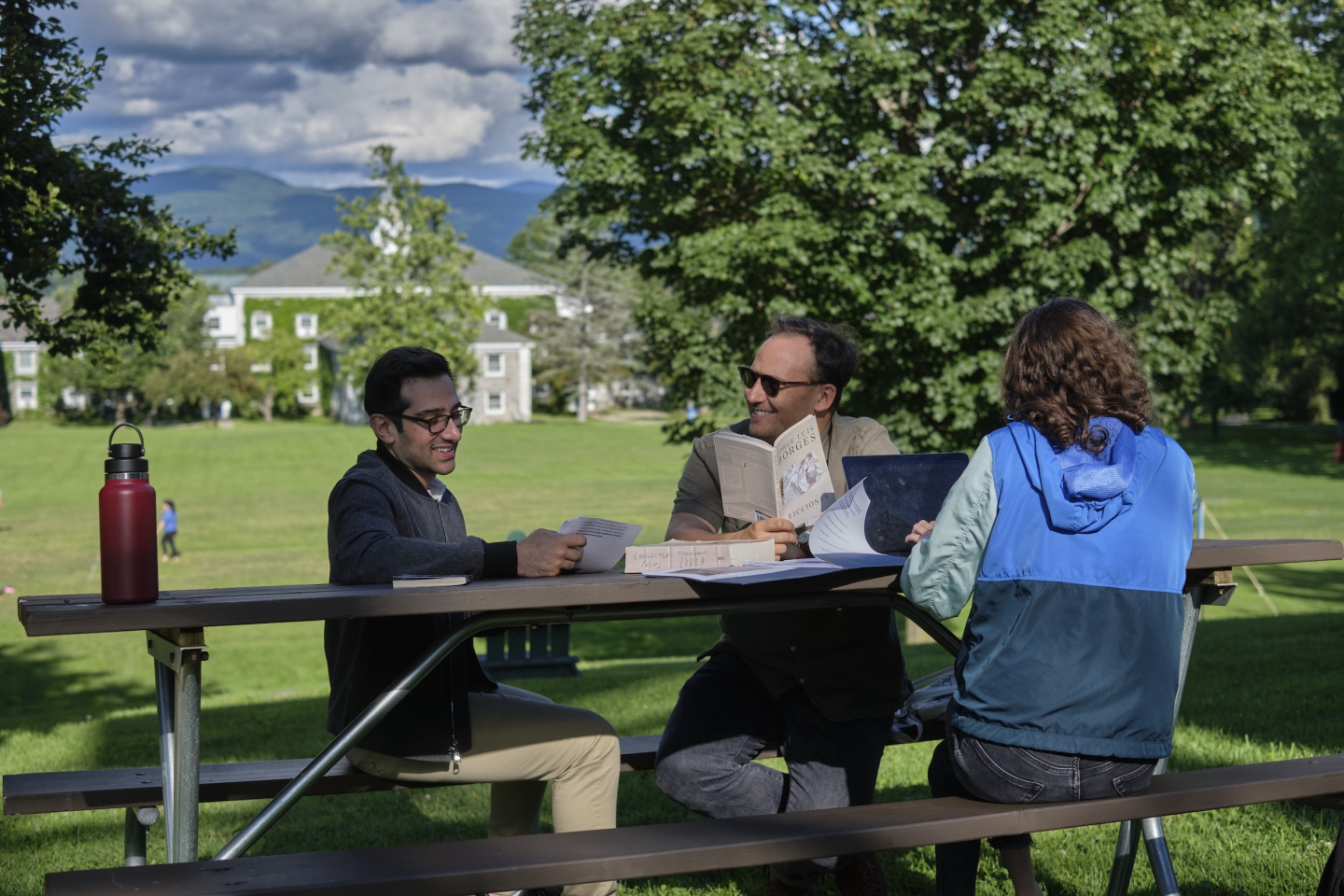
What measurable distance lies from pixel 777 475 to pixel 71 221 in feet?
20.2

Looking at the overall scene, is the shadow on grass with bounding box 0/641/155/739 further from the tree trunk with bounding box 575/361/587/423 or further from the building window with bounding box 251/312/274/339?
the building window with bounding box 251/312/274/339

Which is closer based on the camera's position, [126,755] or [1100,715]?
[1100,715]

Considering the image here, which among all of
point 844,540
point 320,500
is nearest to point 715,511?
point 844,540

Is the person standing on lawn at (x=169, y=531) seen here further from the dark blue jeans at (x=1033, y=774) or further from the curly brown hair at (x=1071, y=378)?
the curly brown hair at (x=1071, y=378)

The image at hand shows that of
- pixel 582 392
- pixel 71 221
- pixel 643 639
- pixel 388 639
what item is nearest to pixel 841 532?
pixel 388 639

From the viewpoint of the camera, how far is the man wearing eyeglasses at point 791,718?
372 cm

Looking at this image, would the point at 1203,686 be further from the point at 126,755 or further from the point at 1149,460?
the point at 126,755

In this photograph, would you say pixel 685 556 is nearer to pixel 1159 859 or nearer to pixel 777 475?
pixel 777 475

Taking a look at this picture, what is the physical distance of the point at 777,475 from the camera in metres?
3.78

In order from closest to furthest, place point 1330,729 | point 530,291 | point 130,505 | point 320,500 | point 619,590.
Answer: point 130,505 → point 619,590 → point 1330,729 → point 320,500 → point 530,291

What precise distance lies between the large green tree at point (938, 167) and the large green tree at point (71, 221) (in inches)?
207

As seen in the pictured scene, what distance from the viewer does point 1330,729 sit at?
6184 millimetres

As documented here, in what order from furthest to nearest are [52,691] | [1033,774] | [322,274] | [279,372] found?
[322,274] < [279,372] < [52,691] < [1033,774]

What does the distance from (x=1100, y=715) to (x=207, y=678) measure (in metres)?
12.3
